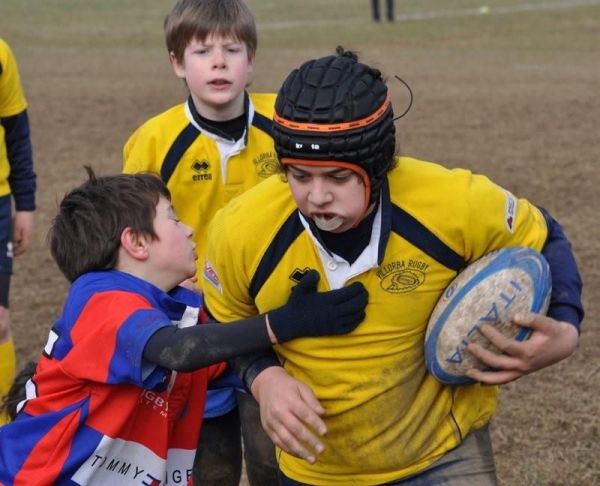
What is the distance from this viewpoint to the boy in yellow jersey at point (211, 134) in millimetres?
4832

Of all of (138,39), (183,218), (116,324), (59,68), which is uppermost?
(116,324)

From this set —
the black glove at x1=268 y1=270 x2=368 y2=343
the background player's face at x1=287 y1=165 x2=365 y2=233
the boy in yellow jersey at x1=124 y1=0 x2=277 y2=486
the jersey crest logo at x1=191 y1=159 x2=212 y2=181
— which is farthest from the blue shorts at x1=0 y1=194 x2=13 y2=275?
the background player's face at x1=287 y1=165 x2=365 y2=233

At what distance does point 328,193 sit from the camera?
3.29 m

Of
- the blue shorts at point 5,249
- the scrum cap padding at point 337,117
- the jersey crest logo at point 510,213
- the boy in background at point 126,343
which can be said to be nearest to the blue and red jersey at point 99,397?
the boy in background at point 126,343

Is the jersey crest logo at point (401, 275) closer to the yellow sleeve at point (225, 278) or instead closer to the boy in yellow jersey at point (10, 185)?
the yellow sleeve at point (225, 278)

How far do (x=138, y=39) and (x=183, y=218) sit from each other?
27.5m

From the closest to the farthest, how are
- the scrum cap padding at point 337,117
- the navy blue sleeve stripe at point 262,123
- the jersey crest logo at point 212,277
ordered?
the scrum cap padding at point 337,117 < the jersey crest logo at point 212,277 < the navy blue sleeve stripe at point 262,123

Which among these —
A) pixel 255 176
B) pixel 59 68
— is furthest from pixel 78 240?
pixel 59 68

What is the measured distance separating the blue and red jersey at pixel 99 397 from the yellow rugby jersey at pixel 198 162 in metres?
1.14

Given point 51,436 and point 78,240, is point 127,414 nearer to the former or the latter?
point 51,436

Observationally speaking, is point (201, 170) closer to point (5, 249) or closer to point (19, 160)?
point (5, 249)

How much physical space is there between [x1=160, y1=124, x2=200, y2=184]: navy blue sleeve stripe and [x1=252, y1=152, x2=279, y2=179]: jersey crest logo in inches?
10.5

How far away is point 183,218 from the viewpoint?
486 cm

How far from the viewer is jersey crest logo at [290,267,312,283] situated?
3.54 meters
